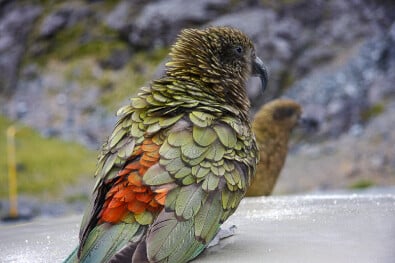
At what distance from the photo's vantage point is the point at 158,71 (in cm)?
1389

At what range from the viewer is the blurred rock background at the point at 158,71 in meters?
15.9

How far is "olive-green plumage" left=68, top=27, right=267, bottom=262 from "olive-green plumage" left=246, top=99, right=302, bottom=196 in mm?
2544

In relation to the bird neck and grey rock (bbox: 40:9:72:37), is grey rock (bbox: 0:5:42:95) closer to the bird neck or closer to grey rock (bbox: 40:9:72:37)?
grey rock (bbox: 40:9:72:37)

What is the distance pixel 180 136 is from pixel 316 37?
1766 centimetres

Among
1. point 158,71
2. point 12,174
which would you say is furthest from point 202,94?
point 12,174

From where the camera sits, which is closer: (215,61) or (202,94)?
(202,94)

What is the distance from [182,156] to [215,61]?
0.64m

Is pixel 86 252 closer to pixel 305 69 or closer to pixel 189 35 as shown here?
pixel 189 35

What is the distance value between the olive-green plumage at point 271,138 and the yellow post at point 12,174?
9893mm

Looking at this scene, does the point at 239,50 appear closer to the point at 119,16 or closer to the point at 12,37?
the point at 119,16

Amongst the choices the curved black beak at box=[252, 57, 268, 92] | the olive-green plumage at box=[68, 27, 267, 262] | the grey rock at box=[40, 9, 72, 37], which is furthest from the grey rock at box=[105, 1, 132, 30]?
the olive-green plumage at box=[68, 27, 267, 262]

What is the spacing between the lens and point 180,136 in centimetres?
252

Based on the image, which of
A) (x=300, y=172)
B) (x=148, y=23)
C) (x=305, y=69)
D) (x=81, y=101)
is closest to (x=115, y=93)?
(x=81, y=101)

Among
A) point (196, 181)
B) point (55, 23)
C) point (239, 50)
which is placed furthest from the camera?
point (55, 23)
